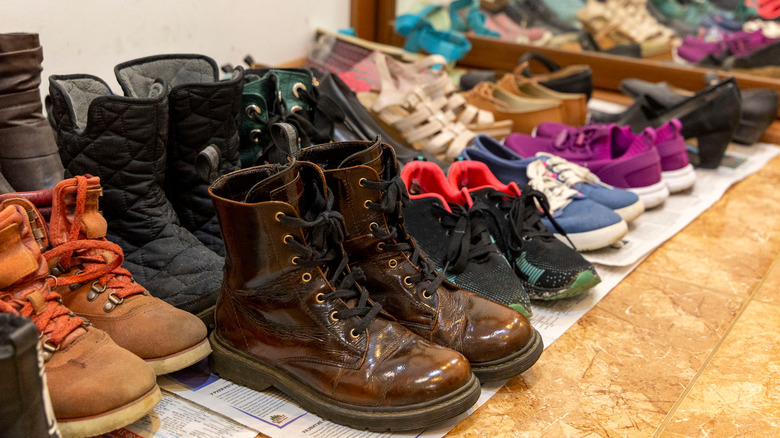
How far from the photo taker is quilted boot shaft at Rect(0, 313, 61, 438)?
0.78 meters

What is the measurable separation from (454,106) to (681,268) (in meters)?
0.94

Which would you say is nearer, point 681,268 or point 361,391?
point 361,391

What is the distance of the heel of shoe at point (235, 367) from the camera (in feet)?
3.74

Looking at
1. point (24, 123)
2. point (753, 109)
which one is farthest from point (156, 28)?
point (753, 109)

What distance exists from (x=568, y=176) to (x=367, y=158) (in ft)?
2.92

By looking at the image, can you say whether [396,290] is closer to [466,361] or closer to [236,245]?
[466,361]

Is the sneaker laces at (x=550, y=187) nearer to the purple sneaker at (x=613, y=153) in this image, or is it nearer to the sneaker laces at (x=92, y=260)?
the purple sneaker at (x=613, y=153)

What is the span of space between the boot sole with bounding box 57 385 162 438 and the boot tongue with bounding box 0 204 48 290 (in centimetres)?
21

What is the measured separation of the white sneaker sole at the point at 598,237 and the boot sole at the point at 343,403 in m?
0.75

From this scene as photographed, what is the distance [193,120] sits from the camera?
1304mm

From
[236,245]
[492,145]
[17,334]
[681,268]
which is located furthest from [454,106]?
[17,334]

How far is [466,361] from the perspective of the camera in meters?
1.08

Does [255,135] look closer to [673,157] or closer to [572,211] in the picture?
[572,211]

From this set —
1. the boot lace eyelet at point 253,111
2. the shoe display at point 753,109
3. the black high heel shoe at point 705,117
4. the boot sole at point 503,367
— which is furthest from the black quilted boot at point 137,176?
the shoe display at point 753,109
